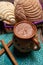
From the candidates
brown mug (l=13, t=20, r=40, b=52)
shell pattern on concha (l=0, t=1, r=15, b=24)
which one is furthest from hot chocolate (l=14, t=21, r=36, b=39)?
shell pattern on concha (l=0, t=1, r=15, b=24)

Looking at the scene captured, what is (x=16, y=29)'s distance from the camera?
64 centimetres

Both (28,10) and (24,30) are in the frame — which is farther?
(28,10)

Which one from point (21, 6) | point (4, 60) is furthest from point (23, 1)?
point (4, 60)

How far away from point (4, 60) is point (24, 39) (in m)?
0.13

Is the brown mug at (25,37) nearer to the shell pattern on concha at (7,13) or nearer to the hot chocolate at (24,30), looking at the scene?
the hot chocolate at (24,30)

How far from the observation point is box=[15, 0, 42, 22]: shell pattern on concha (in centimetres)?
74

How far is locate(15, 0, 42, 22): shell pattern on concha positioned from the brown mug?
91 mm

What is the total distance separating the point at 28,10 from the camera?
751 mm

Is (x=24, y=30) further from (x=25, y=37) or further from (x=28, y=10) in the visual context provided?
(x=28, y=10)

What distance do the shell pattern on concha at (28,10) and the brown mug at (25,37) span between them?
0.09m

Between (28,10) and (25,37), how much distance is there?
18 cm

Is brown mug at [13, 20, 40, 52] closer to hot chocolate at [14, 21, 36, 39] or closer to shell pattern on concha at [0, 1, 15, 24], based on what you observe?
hot chocolate at [14, 21, 36, 39]

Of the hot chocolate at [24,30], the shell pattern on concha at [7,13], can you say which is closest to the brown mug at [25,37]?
the hot chocolate at [24,30]

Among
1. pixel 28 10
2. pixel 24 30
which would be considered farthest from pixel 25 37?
pixel 28 10
